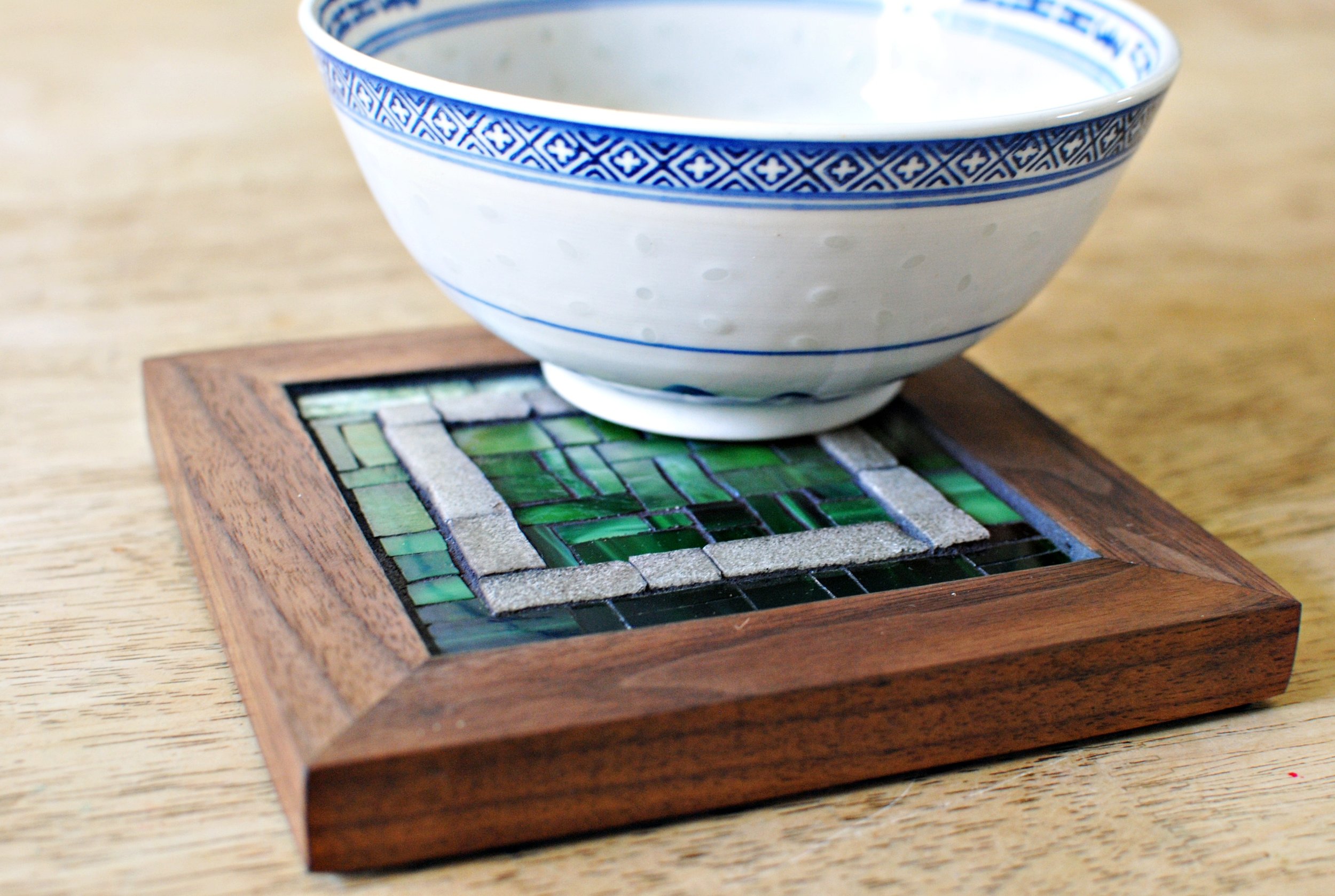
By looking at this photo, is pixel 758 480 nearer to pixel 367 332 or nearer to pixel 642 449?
pixel 642 449

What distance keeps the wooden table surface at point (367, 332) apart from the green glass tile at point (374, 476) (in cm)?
6

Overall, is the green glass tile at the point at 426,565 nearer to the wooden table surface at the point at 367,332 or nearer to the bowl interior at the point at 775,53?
the wooden table surface at the point at 367,332

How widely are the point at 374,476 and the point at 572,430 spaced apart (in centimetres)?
8

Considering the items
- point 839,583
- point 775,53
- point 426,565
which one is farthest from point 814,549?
point 775,53

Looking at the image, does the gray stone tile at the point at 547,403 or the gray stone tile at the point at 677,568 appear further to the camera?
the gray stone tile at the point at 547,403

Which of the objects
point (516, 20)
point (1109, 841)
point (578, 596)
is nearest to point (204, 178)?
point (516, 20)

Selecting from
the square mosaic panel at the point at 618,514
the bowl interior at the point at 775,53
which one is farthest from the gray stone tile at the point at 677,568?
the bowl interior at the point at 775,53

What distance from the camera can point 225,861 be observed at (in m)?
0.33

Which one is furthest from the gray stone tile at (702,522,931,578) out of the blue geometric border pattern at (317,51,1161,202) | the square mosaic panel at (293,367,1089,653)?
the blue geometric border pattern at (317,51,1161,202)

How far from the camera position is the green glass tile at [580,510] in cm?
43

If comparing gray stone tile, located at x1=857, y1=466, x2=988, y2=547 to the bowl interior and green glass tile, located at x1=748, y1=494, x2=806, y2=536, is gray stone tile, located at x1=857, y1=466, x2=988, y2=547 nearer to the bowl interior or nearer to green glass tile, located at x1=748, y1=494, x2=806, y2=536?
green glass tile, located at x1=748, y1=494, x2=806, y2=536

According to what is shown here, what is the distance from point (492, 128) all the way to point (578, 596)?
137mm

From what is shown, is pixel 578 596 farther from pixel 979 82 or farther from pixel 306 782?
pixel 979 82

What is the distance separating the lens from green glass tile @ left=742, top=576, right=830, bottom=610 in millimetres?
388
